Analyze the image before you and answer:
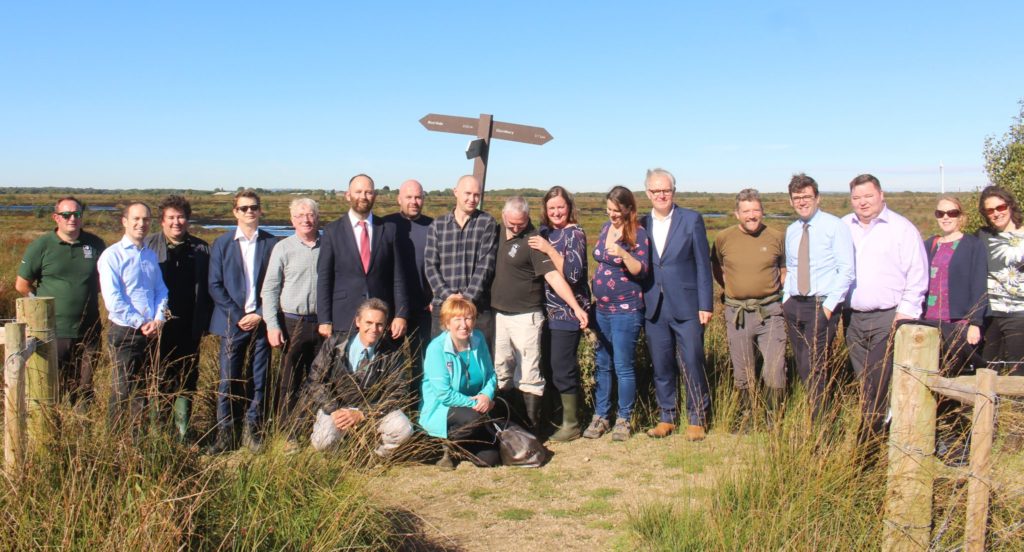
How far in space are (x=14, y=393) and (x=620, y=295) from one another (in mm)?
3902

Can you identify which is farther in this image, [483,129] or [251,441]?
[483,129]

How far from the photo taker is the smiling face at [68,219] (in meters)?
5.44

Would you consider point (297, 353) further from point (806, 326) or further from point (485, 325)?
point (806, 326)

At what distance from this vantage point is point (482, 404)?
5348mm

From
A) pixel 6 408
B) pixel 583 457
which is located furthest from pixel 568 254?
pixel 6 408

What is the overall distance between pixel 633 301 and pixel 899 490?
2.70 metres

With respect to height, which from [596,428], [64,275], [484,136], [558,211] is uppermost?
[484,136]

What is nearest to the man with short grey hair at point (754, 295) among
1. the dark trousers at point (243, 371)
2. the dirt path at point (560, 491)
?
the dirt path at point (560, 491)

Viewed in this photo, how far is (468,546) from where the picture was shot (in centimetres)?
402

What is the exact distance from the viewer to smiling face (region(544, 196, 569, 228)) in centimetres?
588

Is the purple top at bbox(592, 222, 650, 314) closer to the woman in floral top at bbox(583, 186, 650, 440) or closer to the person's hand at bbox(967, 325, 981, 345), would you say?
the woman in floral top at bbox(583, 186, 650, 440)

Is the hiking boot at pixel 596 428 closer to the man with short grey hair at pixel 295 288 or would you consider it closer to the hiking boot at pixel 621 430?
the hiking boot at pixel 621 430

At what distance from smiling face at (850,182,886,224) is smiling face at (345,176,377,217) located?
3376mm

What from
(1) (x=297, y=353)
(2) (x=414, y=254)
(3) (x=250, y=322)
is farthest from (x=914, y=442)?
(3) (x=250, y=322)
